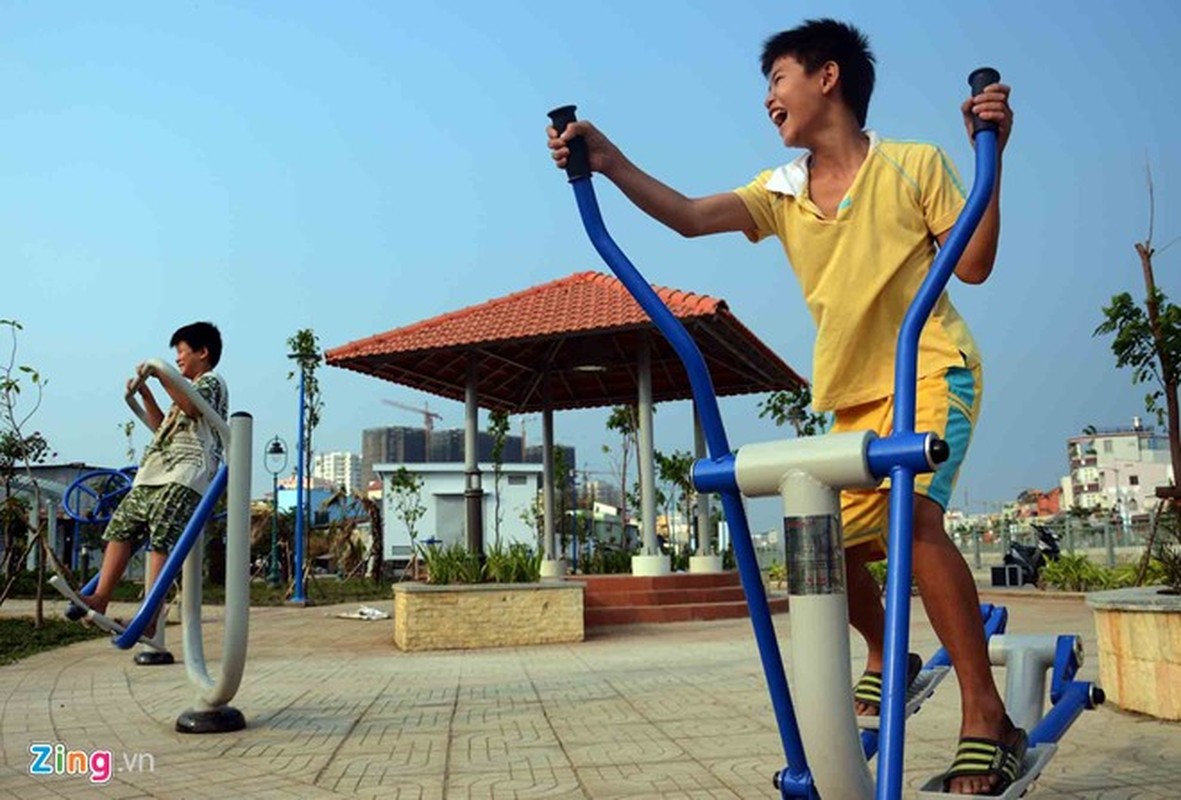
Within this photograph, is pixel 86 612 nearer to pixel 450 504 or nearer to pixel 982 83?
pixel 982 83

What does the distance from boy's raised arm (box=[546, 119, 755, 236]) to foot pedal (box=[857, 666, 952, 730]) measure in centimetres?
110

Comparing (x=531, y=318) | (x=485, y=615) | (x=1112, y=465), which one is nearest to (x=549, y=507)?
Result: (x=531, y=318)

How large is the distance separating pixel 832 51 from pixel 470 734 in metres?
3.23

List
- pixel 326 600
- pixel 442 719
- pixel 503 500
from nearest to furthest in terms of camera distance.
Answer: pixel 442 719 < pixel 326 600 < pixel 503 500

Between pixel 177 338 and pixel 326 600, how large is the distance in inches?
534

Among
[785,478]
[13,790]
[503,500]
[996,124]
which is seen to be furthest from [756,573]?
[503,500]

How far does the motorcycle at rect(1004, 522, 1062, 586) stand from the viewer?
15.9 metres

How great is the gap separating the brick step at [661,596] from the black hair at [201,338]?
7.04m

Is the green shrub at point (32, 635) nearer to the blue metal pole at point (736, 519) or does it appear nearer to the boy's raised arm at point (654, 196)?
the boy's raised arm at point (654, 196)

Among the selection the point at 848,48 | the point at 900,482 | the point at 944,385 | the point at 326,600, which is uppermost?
the point at 848,48

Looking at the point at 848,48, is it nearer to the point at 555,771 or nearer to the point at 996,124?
the point at 996,124

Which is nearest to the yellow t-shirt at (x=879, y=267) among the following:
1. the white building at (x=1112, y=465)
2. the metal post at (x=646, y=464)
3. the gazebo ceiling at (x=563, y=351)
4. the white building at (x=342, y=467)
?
the gazebo ceiling at (x=563, y=351)

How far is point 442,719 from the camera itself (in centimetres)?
478

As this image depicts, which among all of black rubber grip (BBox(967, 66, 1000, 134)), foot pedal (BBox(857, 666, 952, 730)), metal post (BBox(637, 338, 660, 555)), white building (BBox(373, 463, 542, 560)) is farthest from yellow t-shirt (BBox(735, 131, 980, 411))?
white building (BBox(373, 463, 542, 560))
